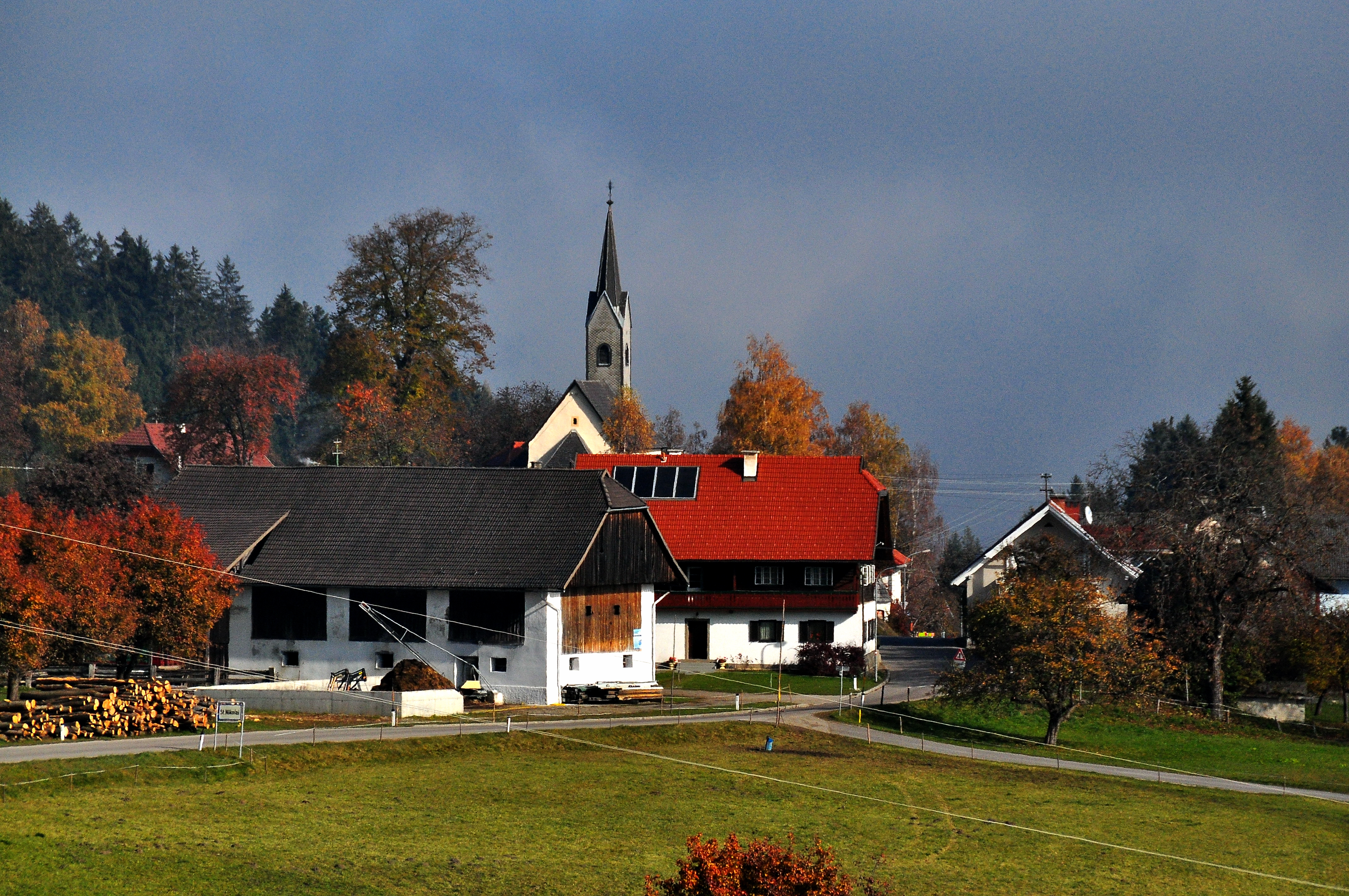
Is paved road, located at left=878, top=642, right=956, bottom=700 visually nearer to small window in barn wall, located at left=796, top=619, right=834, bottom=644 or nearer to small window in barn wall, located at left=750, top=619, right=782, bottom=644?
small window in barn wall, located at left=796, top=619, right=834, bottom=644

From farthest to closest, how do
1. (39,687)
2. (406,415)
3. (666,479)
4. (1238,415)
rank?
(1238,415)
(406,415)
(666,479)
(39,687)

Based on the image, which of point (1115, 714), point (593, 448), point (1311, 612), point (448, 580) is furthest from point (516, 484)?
point (593, 448)

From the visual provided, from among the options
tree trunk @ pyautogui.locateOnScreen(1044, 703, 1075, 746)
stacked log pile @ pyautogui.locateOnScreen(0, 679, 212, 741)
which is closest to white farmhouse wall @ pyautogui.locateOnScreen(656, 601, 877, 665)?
tree trunk @ pyautogui.locateOnScreen(1044, 703, 1075, 746)

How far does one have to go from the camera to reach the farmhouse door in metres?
60.1

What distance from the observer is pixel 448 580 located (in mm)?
47688

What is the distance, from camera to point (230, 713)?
34.3 meters

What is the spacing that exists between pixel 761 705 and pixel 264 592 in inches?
768

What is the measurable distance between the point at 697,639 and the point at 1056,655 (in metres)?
20.6

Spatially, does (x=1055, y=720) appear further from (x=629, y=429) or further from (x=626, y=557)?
(x=629, y=429)

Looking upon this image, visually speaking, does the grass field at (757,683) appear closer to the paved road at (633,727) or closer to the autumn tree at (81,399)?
the paved road at (633,727)

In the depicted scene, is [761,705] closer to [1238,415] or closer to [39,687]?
[39,687]

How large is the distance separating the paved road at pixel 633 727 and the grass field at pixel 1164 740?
54.9 inches

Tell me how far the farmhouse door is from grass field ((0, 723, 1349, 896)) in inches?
844

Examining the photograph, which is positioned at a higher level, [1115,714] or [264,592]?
[264,592]
